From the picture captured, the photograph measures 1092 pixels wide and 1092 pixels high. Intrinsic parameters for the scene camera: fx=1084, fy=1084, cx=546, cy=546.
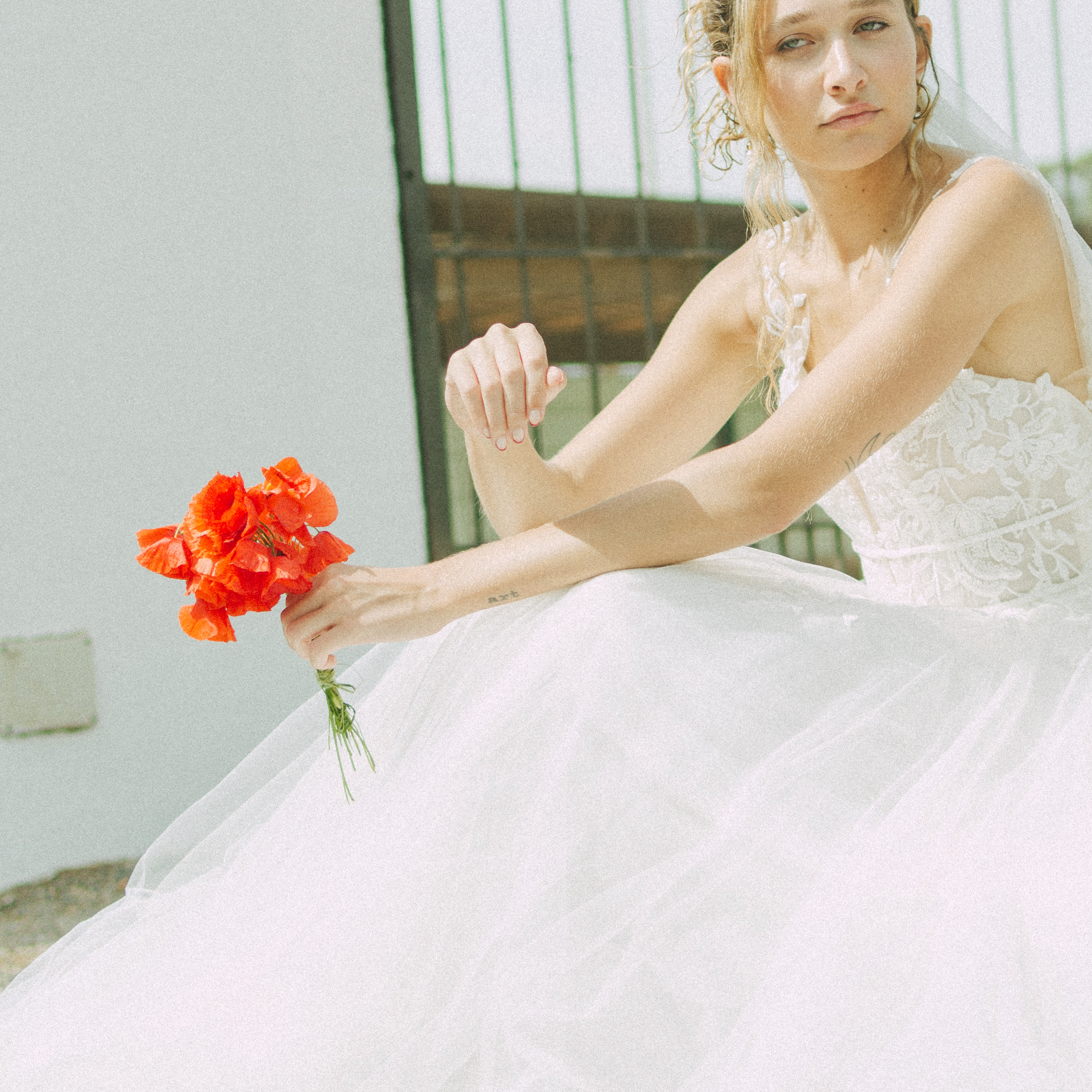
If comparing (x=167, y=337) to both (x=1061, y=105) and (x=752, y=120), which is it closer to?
(x=752, y=120)

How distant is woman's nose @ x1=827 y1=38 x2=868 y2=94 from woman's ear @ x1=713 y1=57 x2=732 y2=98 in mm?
200

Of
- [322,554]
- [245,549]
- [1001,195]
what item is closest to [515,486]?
[322,554]

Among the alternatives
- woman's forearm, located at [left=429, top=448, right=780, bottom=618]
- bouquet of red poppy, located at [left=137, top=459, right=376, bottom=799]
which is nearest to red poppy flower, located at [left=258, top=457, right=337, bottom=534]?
bouquet of red poppy, located at [left=137, top=459, right=376, bottom=799]

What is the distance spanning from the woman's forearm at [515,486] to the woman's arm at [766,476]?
0.84 feet

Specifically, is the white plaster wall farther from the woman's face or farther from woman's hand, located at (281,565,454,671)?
the woman's face

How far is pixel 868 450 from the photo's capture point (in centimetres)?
136

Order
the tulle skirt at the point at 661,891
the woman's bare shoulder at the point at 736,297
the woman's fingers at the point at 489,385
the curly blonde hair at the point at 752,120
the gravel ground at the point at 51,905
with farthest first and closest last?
1. the gravel ground at the point at 51,905
2. the woman's bare shoulder at the point at 736,297
3. the curly blonde hair at the point at 752,120
4. the woman's fingers at the point at 489,385
5. the tulle skirt at the point at 661,891

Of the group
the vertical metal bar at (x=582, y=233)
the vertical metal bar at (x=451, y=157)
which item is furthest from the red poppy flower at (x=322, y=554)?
the vertical metal bar at (x=582, y=233)

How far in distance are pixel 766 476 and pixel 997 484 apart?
452mm

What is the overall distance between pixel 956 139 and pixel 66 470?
2.17m

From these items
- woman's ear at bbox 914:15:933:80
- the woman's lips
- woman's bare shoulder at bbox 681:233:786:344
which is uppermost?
woman's ear at bbox 914:15:933:80

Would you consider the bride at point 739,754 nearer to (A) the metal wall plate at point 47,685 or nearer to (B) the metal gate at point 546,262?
(A) the metal wall plate at point 47,685

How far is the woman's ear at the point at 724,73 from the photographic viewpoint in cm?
161

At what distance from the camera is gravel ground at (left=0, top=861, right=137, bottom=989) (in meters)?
2.23
